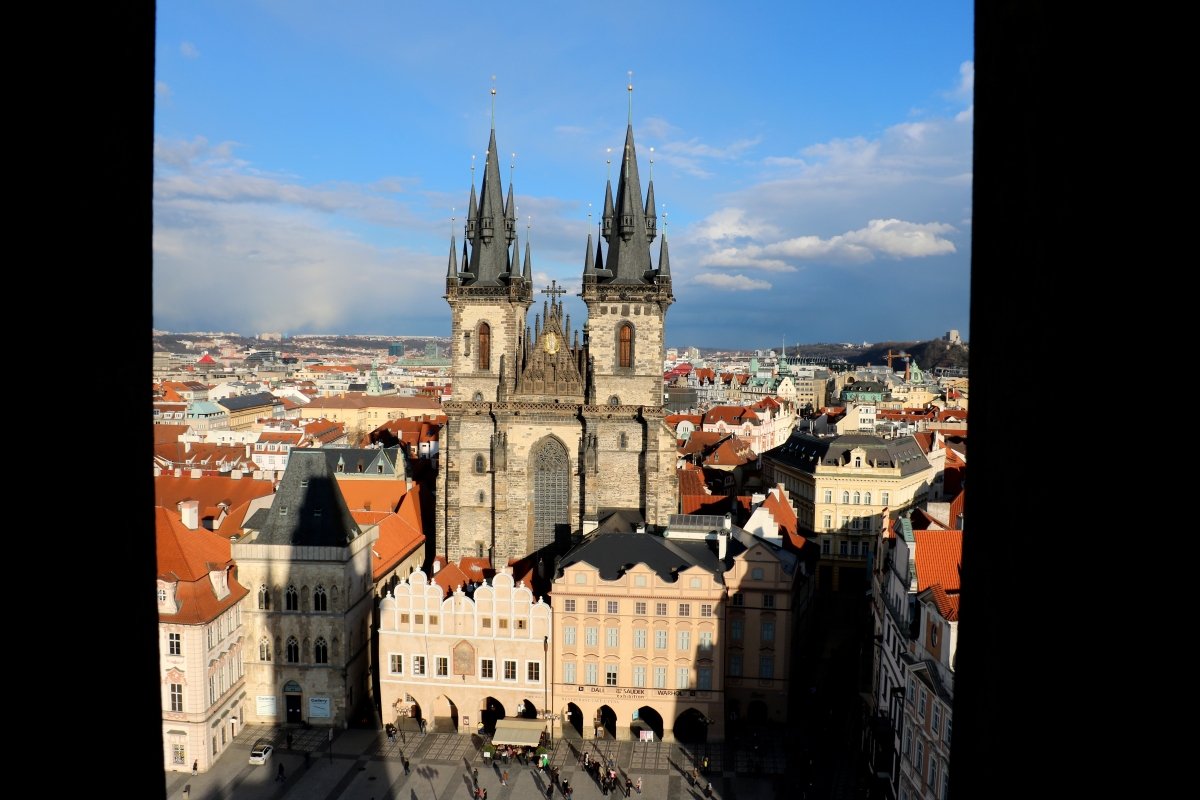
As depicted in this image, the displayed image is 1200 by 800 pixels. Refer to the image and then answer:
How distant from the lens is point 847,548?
214ft

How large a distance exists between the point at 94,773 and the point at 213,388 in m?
197

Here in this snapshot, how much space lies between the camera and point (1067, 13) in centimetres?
305

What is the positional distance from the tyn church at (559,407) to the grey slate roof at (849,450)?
2026 cm

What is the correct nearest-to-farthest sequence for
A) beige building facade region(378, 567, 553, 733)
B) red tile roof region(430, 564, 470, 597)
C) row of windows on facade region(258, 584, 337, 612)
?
1. beige building facade region(378, 567, 553, 733)
2. row of windows on facade region(258, 584, 337, 612)
3. red tile roof region(430, 564, 470, 597)

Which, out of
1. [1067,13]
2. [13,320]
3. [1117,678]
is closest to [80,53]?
[13,320]

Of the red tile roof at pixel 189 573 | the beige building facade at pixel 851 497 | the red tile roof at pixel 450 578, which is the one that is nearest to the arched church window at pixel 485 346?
the red tile roof at pixel 450 578

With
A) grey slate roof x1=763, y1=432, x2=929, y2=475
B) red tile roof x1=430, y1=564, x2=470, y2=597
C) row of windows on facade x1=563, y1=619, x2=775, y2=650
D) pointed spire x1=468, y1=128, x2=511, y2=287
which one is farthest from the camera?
grey slate roof x1=763, y1=432, x2=929, y2=475

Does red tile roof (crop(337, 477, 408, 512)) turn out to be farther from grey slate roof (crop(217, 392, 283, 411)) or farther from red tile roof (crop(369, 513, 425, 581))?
grey slate roof (crop(217, 392, 283, 411))

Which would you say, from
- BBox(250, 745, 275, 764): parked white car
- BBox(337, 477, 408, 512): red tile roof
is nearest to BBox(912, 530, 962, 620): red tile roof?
BBox(250, 745, 275, 764): parked white car

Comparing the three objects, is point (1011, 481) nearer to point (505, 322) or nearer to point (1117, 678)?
point (1117, 678)

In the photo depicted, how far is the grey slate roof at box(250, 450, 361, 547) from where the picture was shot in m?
41.3

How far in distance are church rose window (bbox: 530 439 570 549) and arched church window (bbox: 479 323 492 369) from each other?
20.3 ft

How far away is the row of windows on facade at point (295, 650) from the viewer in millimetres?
41000

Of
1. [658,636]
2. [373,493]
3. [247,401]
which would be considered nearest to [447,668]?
[658,636]
